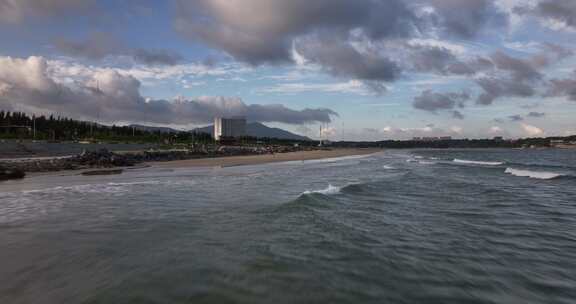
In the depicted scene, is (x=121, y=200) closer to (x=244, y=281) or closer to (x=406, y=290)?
(x=244, y=281)

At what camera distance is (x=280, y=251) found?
7.23 m

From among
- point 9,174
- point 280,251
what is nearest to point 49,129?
point 9,174

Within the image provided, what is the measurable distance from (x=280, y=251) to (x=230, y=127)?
6875 inches

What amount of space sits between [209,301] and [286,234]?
3951 millimetres

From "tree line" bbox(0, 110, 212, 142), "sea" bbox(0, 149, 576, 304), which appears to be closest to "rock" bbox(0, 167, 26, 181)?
"sea" bbox(0, 149, 576, 304)

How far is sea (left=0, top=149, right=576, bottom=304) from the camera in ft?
17.3

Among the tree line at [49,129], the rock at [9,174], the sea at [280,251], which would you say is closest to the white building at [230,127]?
the tree line at [49,129]

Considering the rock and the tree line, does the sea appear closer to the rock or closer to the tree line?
the rock

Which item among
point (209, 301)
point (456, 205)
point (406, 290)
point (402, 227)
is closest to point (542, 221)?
point (456, 205)

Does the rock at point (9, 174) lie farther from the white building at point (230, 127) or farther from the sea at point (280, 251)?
the white building at point (230, 127)

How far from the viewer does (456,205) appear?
545 inches

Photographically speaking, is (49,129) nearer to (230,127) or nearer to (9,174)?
(9,174)

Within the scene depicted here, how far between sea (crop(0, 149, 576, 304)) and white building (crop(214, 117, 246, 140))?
527 feet

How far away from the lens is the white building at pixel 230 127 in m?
173
